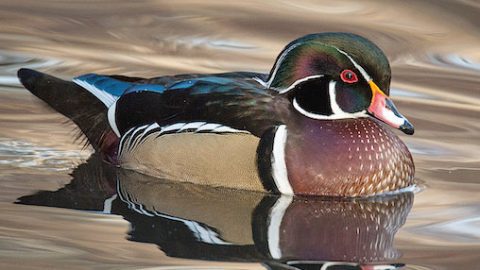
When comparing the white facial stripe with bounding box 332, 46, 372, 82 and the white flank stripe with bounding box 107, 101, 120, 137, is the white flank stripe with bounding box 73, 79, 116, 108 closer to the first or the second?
the white flank stripe with bounding box 107, 101, 120, 137

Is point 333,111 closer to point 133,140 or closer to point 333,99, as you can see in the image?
point 333,99

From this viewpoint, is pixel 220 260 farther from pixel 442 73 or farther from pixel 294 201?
pixel 442 73

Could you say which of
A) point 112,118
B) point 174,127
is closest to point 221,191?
point 174,127

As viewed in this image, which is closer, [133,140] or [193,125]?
[193,125]

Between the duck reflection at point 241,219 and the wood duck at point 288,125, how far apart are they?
0.09 metres

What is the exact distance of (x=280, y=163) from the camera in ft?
22.3

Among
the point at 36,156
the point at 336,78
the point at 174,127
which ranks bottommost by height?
the point at 36,156

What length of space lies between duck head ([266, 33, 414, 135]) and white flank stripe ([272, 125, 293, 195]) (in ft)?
0.70

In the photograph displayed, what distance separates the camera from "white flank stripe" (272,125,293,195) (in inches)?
267

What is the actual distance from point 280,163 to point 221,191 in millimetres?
321

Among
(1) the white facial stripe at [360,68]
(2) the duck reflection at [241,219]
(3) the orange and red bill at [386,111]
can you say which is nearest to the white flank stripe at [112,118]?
(2) the duck reflection at [241,219]

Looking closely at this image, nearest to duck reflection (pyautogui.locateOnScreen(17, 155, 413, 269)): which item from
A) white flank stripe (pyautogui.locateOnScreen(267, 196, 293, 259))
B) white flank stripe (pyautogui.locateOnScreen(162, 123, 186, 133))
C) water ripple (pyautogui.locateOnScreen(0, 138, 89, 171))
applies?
white flank stripe (pyautogui.locateOnScreen(267, 196, 293, 259))

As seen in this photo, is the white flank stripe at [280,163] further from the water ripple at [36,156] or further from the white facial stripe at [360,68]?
the water ripple at [36,156]

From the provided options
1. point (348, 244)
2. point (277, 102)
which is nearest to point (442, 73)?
point (277, 102)
